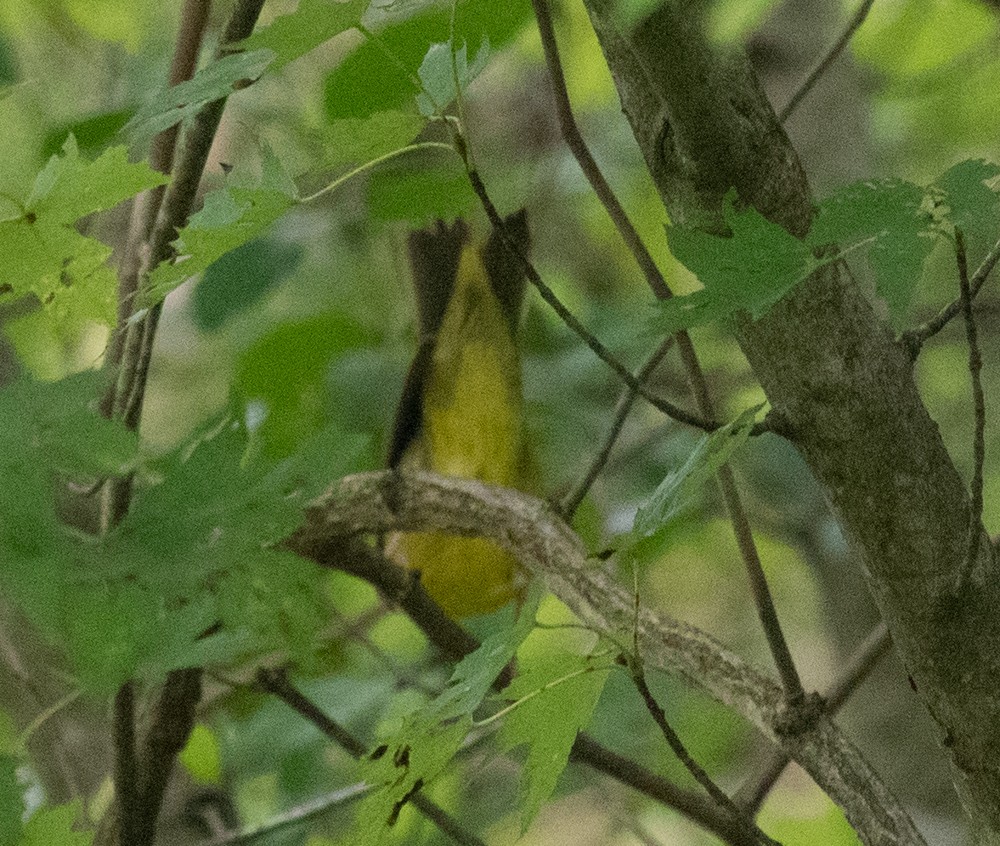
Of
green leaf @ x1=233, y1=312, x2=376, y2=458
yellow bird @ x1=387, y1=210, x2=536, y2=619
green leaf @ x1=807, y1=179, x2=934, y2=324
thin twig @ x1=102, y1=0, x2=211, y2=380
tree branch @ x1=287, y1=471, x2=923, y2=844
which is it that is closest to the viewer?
green leaf @ x1=807, y1=179, x2=934, y2=324

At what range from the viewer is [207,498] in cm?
40

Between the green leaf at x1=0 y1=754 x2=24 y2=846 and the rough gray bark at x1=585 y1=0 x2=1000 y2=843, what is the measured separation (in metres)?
0.29

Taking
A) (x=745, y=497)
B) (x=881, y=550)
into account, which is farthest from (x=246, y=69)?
(x=745, y=497)

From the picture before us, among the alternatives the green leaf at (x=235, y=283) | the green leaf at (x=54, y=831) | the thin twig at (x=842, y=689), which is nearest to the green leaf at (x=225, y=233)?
the green leaf at (x=54, y=831)

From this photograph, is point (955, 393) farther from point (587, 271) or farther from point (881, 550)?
point (881, 550)

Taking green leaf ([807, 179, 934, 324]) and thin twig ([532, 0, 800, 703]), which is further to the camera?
thin twig ([532, 0, 800, 703])

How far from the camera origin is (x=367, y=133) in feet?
1.23

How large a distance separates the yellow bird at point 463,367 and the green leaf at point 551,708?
0.46 meters

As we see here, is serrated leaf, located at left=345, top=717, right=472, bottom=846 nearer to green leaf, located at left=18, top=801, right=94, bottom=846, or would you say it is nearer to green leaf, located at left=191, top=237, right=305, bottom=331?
green leaf, located at left=18, top=801, right=94, bottom=846

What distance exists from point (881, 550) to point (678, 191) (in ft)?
0.48

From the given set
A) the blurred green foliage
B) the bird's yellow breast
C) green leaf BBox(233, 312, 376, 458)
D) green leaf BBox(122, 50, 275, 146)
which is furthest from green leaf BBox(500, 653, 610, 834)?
green leaf BBox(233, 312, 376, 458)

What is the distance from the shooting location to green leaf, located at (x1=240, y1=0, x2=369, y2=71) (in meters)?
0.34

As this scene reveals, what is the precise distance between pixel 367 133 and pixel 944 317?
0.21 metres

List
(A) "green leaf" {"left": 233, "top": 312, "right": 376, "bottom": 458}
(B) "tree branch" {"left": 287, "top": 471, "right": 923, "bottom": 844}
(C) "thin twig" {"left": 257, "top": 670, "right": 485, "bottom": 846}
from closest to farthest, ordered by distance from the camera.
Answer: (B) "tree branch" {"left": 287, "top": 471, "right": 923, "bottom": 844} < (C) "thin twig" {"left": 257, "top": 670, "right": 485, "bottom": 846} < (A) "green leaf" {"left": 233, "top": 312, "right": 376, "bottom": 458}
